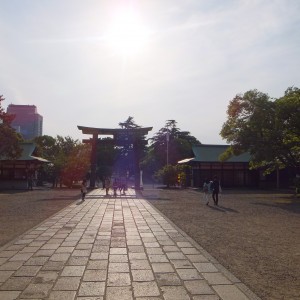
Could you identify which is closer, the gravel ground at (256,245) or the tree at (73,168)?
the gravel ground at (256,245)

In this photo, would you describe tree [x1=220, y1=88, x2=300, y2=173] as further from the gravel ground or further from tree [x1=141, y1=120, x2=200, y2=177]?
tree [x1=141, y1=120, x2=200, y2=177]

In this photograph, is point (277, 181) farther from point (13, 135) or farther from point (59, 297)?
point (59, 297)

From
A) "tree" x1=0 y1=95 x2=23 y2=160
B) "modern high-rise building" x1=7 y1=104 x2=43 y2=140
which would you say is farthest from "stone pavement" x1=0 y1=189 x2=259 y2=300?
"modern high-rise building" x1=7 y1=104 x2=43 y2=140

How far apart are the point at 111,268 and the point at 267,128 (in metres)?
17.4

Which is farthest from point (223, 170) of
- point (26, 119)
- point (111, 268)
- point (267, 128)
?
point (26, 119)

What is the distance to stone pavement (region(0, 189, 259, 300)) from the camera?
4.18m

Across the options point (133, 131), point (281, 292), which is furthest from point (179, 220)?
point (133, 131)

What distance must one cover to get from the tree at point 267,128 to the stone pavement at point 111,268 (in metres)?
13.1

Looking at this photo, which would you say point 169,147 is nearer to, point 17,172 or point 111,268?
point 17,172

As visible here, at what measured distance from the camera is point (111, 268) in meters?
5.21

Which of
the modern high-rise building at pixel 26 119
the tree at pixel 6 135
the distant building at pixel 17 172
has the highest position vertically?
the modern high-rise building at pixel 26 119

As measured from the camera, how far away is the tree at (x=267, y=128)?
19.0 metres

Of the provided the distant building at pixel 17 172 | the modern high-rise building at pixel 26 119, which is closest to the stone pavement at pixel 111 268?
the distant building at pixel 17 172

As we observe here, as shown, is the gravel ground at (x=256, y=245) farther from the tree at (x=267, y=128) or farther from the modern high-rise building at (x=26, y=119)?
the modern high-rise building at (x=26, y=119)
